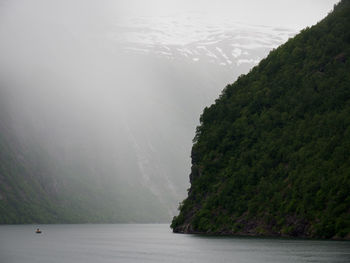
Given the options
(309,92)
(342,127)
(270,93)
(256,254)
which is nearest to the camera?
(256,254)

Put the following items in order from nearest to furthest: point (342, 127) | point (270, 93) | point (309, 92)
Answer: point (342, 127) < point (309, 92) < point (270, 93)

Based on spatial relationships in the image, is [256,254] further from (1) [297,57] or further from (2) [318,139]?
(1) [297,57]

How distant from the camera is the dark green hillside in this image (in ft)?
421

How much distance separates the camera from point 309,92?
16212 cm

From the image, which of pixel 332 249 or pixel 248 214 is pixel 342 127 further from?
pixel 332 249

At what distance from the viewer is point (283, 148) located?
15150 centimetres

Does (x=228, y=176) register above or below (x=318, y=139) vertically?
below

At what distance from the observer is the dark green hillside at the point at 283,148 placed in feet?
421

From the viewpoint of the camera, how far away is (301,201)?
429 ft

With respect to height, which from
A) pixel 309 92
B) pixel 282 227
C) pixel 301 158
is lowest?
pixel 282 227

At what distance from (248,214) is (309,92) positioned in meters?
39.6

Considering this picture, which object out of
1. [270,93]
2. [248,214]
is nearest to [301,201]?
[248,214]

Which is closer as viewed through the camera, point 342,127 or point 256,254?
point 256,254

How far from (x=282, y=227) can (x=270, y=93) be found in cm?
5530
